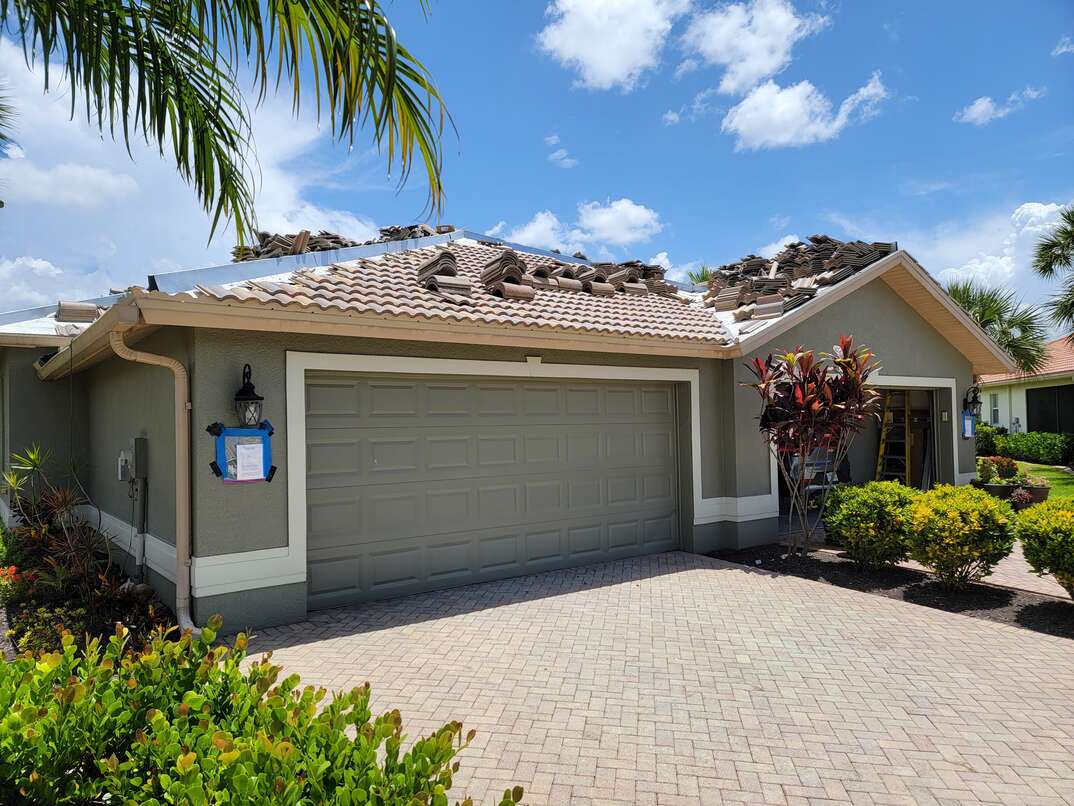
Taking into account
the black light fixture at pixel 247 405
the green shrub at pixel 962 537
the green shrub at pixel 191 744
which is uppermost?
the black light fixture at pixel 247 405

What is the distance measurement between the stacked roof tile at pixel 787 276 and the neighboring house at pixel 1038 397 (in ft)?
43.8

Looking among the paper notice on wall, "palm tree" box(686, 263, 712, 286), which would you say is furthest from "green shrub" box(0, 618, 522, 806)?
"palm tree" box(686, 263, 712, 286)

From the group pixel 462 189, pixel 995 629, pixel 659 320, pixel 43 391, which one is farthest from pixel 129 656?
pixel 43 391

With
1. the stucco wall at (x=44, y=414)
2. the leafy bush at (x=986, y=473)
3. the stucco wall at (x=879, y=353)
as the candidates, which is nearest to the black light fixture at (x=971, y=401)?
the stucco wall at (x=879, y=353)

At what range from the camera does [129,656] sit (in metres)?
2.66

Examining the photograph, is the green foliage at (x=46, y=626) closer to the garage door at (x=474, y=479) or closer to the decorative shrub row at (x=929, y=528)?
the garage door at (x=474, y=479)

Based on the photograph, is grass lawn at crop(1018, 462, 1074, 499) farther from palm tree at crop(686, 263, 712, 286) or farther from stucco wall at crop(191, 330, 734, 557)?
stucco wall at crop(191, 330, 734, 557)

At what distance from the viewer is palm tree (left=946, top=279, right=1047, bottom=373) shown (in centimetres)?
1930

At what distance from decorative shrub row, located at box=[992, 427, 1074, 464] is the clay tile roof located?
18.7m

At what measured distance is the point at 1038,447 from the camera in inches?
884

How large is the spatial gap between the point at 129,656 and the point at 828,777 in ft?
11.8

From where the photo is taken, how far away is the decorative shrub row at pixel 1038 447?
21.8 m

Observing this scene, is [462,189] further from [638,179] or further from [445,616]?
[638,179]

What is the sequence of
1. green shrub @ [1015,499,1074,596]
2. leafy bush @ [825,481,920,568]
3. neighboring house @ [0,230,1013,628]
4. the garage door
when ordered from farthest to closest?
leafy bush @ [825,481,920,568] < the garage door < green shrub @ [1015,499,1074,596] < neighboring house @ [0,230,1013,628]
